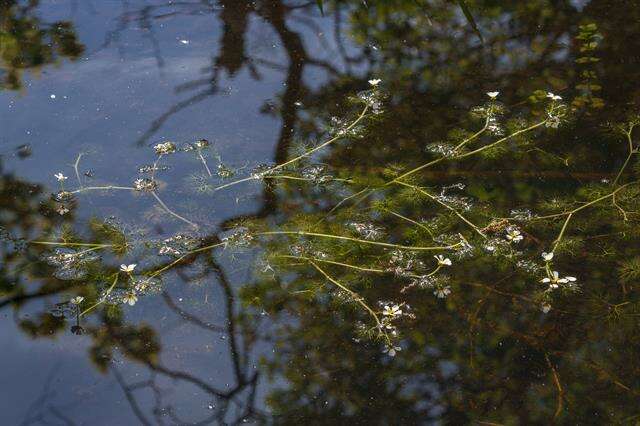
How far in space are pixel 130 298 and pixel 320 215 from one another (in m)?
0.67

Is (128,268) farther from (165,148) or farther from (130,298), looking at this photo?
(165,148)

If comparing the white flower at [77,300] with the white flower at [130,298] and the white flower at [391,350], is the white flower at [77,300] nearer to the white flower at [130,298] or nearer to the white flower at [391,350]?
the white flower at [130,298]

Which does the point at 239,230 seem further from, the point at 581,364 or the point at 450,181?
the point at 581,364

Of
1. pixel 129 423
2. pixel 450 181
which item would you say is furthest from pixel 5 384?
pixel 450 181

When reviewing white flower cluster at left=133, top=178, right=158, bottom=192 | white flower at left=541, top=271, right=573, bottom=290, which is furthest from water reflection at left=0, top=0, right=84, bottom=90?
white flower at left=541, top=271, right=573, bottom=290

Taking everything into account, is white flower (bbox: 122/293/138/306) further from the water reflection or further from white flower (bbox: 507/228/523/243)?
the water reflection

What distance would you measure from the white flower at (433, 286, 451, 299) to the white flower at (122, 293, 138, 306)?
34.9 inches

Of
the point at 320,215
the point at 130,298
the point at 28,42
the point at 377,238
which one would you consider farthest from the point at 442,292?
the point at 28,42

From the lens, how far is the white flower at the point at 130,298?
2.48 metres

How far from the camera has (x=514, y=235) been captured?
2.68m

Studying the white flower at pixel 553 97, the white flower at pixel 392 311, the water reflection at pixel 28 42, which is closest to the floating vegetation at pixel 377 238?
the white flower at pixel 392 311

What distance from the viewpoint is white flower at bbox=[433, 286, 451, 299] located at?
2.51 m

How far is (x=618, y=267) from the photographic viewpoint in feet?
8.61

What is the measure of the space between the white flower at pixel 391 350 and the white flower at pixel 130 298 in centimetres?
74
